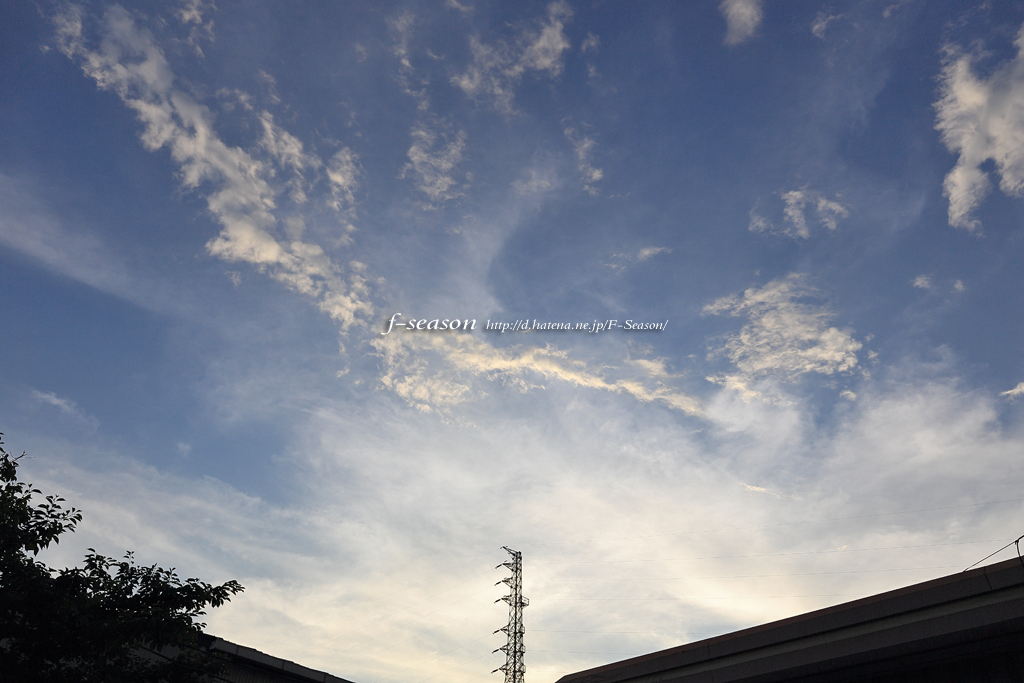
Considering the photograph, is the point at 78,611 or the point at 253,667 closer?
the point at 78,611

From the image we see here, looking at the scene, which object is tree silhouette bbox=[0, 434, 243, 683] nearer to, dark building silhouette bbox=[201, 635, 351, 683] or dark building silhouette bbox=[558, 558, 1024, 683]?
dark building silhouette bbox=[201, 635, 351, 683]

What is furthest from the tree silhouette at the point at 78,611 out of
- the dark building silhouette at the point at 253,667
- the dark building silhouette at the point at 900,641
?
the dark building silhouette at the point at 900,641

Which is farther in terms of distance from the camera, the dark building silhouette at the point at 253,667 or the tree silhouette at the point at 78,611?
the dark building silhouette at the point at 253,667

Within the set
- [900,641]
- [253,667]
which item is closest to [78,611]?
[253,667]

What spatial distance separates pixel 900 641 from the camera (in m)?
10.2

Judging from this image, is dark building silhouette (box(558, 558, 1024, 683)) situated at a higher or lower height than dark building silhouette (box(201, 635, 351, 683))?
lower

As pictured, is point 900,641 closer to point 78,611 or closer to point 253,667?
point 78,611

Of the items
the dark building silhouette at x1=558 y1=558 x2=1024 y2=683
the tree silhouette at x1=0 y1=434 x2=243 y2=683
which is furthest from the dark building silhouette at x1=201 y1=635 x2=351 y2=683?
the dark building silhouette at x1=558 y1=558 x2=1024 y2=683

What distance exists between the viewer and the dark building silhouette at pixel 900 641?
966 cm

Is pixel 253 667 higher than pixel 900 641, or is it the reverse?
pixel 253 667

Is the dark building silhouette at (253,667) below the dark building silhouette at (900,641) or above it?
above

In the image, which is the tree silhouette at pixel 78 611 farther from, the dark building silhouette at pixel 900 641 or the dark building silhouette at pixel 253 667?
the dark building silhouette at pixel 900 641

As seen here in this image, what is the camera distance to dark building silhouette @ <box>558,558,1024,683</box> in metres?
9.66

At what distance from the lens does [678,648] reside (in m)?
13.5
